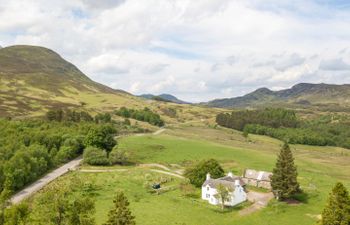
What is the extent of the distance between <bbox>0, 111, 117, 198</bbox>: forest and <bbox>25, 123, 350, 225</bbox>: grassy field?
856 centimetres

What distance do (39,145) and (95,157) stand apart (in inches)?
603

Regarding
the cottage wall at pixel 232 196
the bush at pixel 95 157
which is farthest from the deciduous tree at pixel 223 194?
the bush at pixel 95 157

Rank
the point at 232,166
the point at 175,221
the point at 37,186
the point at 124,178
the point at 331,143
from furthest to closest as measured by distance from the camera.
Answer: the point at 331,143
the point at 232,166
the point at 124,178
the point at 37,186
the point at 175,221

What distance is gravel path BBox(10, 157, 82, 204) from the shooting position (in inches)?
2766

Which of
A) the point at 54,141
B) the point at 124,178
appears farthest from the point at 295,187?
the point at 54,141

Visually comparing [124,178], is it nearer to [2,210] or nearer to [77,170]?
[77,170]

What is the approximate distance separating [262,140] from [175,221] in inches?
5110

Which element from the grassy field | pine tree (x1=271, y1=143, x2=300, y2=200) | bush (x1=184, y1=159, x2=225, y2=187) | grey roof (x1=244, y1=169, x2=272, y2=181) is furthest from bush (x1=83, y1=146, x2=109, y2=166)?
pine tree (x1=271, y1=143, x2=300, y2=200)

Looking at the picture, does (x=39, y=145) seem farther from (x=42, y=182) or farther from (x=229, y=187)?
(x=229, y=187)

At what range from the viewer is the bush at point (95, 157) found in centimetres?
9731

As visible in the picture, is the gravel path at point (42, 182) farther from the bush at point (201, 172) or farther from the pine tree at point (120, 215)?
the pine tree at point (120, 215)

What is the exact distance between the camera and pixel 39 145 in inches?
3927

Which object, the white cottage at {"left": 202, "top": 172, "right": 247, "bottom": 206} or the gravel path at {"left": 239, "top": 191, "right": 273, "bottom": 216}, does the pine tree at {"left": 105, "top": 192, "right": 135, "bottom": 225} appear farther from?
the white cottage at {"left": 202, "top": 172, "right": 247, "bottom": 206}

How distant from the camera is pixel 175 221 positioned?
5894 centimetres
